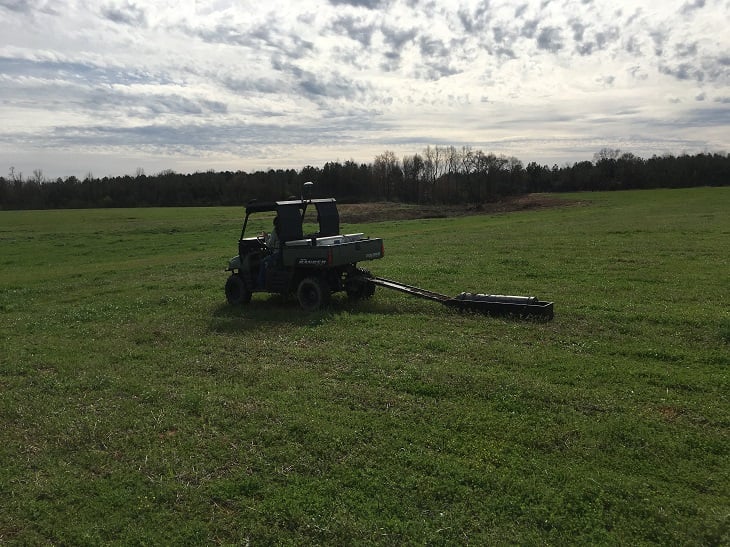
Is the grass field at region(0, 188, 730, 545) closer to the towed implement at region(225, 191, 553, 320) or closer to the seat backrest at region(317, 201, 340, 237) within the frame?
the towed implement at region(225, 191, 553, 320)

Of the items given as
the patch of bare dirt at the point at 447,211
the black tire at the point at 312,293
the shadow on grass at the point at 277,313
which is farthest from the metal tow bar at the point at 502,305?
the patch of bare dirt at the point at 447,211

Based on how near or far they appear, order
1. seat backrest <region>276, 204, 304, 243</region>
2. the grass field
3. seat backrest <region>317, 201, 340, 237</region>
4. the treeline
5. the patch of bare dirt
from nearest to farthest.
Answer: the grass field < seat backrest <region>276, 204, 304, 243</region> < seat backrest <region>317, 201, 340, 237</region> < the patch of bare dirt < the treeline

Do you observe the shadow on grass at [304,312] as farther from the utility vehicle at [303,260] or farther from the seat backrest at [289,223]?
the seat backrest at [289,223]

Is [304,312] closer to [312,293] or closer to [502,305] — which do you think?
[312,293]

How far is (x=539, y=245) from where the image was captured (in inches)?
856

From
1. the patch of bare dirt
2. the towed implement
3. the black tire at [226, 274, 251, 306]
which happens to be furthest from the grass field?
the patch of bare dirt

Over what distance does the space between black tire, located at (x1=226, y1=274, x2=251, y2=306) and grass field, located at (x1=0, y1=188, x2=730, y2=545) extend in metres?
0.29

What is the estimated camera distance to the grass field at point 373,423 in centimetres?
435

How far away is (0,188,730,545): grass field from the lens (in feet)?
14.3

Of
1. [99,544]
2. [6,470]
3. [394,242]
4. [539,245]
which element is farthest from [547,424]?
[394,242]

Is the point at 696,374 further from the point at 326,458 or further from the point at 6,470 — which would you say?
the point at 6,470

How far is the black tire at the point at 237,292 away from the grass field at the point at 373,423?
0.29 metres

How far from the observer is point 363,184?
3984 inches

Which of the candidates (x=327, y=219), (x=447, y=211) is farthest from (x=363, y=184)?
(x=327, y=219)
